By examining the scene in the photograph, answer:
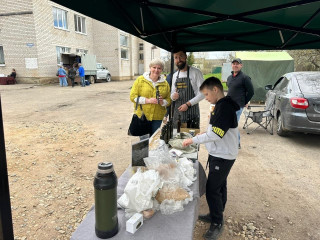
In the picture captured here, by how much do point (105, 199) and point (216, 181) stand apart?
1.33 m

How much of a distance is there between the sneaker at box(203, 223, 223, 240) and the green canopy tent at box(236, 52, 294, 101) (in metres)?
10.0

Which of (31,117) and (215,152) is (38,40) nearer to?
(31,117)

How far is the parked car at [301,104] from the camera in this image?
491 cm

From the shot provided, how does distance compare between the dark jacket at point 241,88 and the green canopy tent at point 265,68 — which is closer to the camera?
the dark jacket at point 241,88

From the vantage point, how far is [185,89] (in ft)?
11.2

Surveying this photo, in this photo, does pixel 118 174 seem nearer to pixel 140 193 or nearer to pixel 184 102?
pixel 184 102

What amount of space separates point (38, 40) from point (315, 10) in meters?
20.3

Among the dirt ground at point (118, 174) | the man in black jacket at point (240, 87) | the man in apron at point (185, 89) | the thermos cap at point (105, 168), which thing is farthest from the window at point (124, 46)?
the thermos cap at point (105, 168)

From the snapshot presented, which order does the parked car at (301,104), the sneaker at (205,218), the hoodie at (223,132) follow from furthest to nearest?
the parked car at (301,104), the sneaker at (205,218), the hoodie at (223,132)

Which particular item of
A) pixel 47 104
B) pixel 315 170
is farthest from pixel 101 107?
pixel 315 170

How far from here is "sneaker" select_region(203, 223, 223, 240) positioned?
2430mm

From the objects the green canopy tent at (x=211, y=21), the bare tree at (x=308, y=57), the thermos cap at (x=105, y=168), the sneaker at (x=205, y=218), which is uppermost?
the bare tree at (x=308, y=57)

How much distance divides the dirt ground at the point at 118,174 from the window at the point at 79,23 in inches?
761

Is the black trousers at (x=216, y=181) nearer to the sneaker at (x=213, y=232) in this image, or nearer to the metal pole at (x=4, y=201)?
the sneaker at (x=213, y=232)
